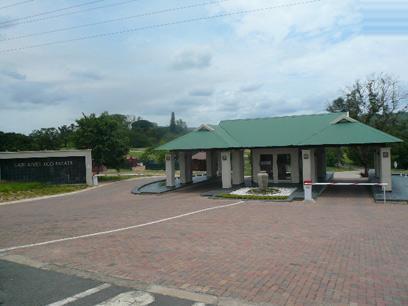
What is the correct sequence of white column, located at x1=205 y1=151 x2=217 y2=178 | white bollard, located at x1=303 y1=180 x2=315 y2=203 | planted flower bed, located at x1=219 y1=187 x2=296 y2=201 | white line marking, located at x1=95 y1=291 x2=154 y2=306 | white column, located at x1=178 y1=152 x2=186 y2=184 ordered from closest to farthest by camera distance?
white line marking, located at x1=95 y1=291 x2=154 y2=306 < white bollard, located at x1=303 y1=180 x2=315 y2=203 < planted flower bed, located at x1=219 y1=187 x2=296 y2=201 < white column, located at x1=178 y1=152 x2=186 y2=184 < white column, located at x1=205 y1=151 x2=217 y2=178

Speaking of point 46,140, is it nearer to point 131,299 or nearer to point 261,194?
point 261,194

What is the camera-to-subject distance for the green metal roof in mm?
23438

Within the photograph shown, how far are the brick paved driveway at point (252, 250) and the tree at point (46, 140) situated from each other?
54161 mm

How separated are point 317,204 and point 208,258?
37.3 ft

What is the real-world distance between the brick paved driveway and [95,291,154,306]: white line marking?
61cm

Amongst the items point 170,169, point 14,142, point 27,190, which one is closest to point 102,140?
point 27,190

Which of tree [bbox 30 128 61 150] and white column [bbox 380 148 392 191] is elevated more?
tree [bbox 30 128 61 150]

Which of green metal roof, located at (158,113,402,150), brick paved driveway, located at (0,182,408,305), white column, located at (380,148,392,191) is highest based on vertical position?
green metal roof, located at (158,113,402,150)

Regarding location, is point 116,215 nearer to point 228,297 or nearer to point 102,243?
point 102,243

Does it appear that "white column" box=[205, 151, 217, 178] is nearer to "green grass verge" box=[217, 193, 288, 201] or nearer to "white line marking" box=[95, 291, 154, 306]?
"green grass verge" box=[217, 193, 288, 201]

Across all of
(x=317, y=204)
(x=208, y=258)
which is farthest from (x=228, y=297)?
(x=317, y=204)

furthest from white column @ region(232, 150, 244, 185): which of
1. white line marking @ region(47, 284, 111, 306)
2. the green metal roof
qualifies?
white line marking @ region(47, 284, 111, 306)

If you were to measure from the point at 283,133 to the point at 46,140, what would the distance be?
171 feet

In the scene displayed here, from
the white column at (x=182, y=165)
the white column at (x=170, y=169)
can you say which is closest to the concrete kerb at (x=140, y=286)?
the white column at (x=170, y=169)
